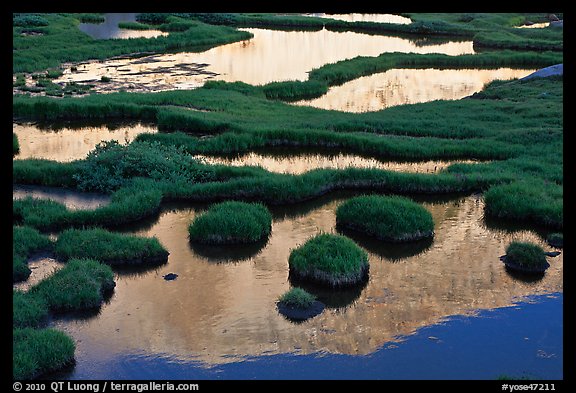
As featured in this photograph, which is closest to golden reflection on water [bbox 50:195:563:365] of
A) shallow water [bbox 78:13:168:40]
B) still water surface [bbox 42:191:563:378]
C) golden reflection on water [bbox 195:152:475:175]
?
still water surface [bbox 42:191:563:378]

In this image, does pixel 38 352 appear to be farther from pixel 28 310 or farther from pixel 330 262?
pixel 330 262

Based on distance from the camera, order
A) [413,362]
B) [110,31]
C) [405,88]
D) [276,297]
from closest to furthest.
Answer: [413,362]
[276,297]
[405,88]
[110,31]

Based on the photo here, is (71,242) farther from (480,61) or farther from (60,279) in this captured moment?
(480,61)

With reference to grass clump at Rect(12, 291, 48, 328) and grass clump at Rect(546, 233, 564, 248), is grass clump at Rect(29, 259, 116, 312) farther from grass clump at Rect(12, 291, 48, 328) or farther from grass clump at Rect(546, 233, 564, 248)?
grass clump at Rect(546, 233, 564, 248)

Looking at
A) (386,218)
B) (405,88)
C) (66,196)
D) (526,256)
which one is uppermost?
(405,88)

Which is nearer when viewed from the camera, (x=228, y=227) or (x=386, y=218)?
(x=228, y=227)

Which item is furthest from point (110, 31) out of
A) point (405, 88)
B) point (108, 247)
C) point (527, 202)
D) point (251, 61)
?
point (527, 202)

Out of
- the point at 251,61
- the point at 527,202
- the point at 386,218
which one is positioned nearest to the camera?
the point at 386,218
